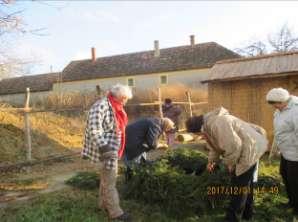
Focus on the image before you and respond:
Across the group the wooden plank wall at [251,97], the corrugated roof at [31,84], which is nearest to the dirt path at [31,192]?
the wooden plank wall at [251,97]

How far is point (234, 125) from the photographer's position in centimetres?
508

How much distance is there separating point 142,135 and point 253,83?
5.92m

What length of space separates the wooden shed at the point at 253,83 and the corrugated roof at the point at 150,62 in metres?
26.5

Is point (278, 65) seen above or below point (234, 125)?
above

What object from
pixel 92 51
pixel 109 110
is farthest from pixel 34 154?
pixel 92 51

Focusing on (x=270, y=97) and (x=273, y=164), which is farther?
(x=273, y=164)

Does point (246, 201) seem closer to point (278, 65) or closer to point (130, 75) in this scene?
point (278, 65)

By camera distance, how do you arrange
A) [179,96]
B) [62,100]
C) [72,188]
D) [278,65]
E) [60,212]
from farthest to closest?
1. [179,96]
2. [62,100]
3. [278,65]
4. [72,188]
5. [60,212]

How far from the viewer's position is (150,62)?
42.6m

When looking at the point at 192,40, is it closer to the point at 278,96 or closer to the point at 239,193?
the point at 278,96

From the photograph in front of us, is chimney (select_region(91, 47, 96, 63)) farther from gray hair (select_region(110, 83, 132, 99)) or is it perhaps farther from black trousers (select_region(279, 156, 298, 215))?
black trousers (select_region(279, 156, 298, 215))

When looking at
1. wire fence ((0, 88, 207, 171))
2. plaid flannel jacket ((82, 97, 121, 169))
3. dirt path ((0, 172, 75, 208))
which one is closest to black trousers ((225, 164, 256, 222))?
plaid flannel jacket ((82, 97, 121, 169))

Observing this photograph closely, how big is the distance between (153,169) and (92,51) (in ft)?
138

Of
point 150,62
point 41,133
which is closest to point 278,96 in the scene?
point 41,133
